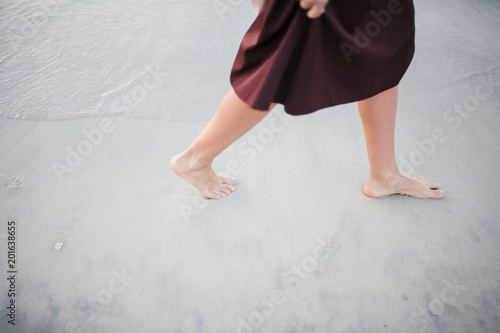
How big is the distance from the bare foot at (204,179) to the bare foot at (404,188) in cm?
55

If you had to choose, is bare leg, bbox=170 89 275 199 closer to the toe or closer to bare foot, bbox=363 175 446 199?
bare foot, bbox=363 175 446 199

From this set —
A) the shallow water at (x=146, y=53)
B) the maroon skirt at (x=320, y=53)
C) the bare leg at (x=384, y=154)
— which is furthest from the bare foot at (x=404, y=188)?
the shallow water at (x=146, y=53)

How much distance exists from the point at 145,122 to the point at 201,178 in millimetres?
537

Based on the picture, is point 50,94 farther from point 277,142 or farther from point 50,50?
point 277,142

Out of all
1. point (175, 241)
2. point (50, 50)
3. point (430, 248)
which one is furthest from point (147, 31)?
point (430, 248)

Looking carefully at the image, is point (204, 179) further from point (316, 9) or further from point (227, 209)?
point (316, 9)

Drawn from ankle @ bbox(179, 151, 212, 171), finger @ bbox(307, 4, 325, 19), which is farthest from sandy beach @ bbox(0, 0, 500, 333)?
finger @ bbox(307, 4, 325, 19)

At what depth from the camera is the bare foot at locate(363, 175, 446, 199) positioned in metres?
1.16

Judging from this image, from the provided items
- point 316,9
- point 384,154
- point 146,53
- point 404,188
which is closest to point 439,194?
point 404,188

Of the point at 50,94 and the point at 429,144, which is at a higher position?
the point at 50,94

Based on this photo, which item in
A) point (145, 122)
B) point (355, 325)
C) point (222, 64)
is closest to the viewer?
point (355, 325)

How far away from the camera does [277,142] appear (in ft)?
4.57

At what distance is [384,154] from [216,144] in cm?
61

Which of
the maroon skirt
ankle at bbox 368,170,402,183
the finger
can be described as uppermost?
the finger
